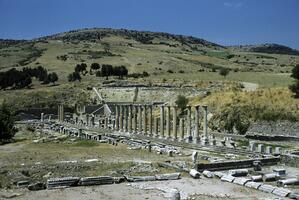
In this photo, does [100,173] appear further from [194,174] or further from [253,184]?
[253,184]

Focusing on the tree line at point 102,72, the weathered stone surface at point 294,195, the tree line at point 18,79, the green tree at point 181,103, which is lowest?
the weathered stone surface at point 294,195

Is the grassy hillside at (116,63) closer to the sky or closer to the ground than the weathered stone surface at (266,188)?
closer to the sky

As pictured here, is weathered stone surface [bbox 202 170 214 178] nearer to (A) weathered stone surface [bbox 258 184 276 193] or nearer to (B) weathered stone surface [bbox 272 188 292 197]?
(A) weathered stone surface [bbox 258 184 276 193]

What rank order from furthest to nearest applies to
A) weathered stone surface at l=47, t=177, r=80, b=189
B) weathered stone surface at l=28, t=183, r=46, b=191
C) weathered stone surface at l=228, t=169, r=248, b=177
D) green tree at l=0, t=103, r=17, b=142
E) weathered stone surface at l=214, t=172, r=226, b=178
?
green tree at l=0, t=103, r=17, b=142 < weathered stone surface at l=228, t=169, r=248, b=177 < weathered stone surface at l=214, t=172, r=226, b=178 < weathered stone surface at l=47, t=177, r=80, b=189 < weathered stone surface at l=28, t=183, r=46, b=191

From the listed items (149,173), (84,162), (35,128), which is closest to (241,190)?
(149,173)

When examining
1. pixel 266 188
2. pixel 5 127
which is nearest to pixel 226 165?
pixel 266 188

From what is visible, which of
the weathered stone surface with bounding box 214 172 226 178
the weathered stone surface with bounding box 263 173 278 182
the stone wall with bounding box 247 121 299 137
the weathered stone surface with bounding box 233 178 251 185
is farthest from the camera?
the stone wall with bounding box 247 121 299 137

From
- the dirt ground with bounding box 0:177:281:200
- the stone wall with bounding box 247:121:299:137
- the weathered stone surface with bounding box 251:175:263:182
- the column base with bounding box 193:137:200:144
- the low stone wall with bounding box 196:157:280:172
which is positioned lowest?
the dirt ground with bounding box 0:177:281:200

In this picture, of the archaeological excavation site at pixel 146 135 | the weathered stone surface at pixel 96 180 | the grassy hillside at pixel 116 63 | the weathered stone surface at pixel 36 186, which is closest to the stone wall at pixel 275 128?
the archaeological excavation site at pixel 146 135

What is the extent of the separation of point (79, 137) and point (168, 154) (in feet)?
50.5

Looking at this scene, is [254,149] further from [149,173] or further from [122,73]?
[122,73]

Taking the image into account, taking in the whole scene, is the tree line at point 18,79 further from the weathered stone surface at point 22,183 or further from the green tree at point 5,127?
the weathered stone surface at point 22,183

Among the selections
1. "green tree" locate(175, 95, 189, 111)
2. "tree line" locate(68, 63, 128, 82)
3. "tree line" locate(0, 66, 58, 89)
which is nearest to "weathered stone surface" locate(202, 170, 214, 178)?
"green tree" locate(175, 95, 189, 111)

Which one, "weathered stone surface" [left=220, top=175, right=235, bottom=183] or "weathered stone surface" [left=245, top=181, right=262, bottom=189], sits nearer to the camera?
"weathered stone surface" [left=245, top=181, right=262, bottom=189]
